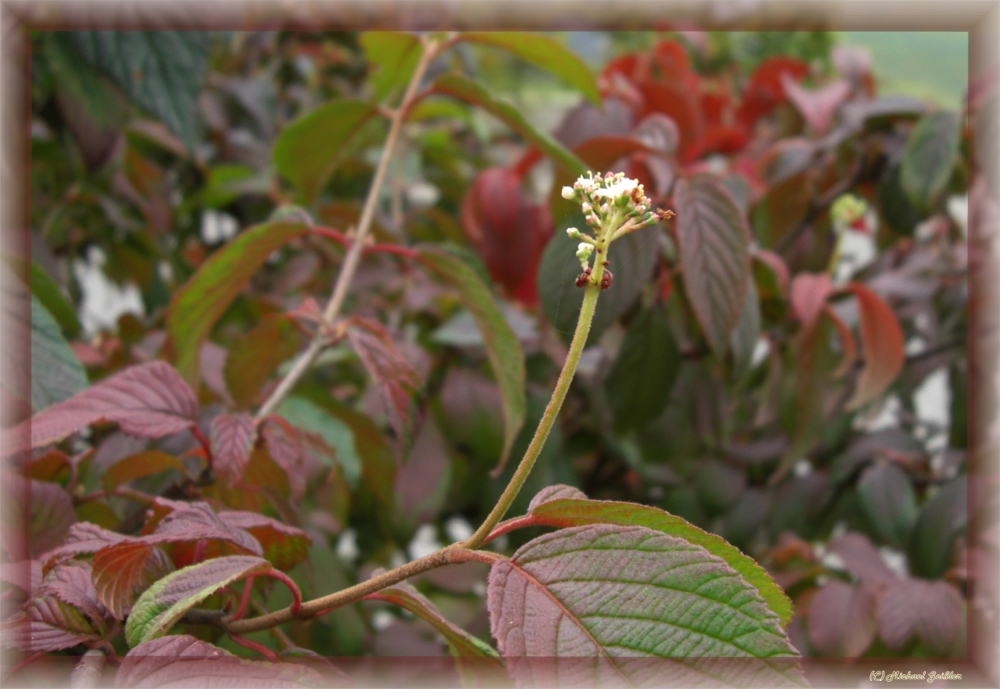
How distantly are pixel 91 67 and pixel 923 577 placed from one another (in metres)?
0.81

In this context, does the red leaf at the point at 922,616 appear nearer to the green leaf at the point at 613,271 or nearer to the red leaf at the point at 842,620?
the red leaf at the point at 842,620

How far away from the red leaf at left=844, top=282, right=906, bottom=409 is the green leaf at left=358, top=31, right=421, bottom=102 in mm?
394

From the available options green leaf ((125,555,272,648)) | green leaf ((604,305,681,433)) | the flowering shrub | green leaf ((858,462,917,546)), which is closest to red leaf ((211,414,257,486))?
the flowering shrub

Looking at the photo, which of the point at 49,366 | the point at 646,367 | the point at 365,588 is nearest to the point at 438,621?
the point at 365,588

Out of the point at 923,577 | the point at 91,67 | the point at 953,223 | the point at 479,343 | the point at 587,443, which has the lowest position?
the point at 923,577

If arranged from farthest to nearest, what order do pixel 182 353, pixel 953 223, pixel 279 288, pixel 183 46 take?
pixel 953 223, pixel 279 288, pixel 183 46, pixel 182 353

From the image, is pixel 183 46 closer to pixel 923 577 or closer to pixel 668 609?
pixel 668 609

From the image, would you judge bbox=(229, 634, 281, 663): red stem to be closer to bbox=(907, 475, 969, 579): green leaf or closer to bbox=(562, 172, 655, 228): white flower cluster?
bbox=(562, 172, 655, 228): white flower cluster

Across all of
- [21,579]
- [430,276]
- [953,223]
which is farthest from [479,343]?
[953,223]

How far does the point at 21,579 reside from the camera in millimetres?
327

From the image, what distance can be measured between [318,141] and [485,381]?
249mm

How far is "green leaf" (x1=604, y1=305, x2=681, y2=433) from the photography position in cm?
66

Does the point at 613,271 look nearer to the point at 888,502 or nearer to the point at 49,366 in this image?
the point at 49,366

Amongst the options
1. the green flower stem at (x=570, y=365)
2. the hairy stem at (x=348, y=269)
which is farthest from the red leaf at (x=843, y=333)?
the green flower stem at (x=570, y=365)
